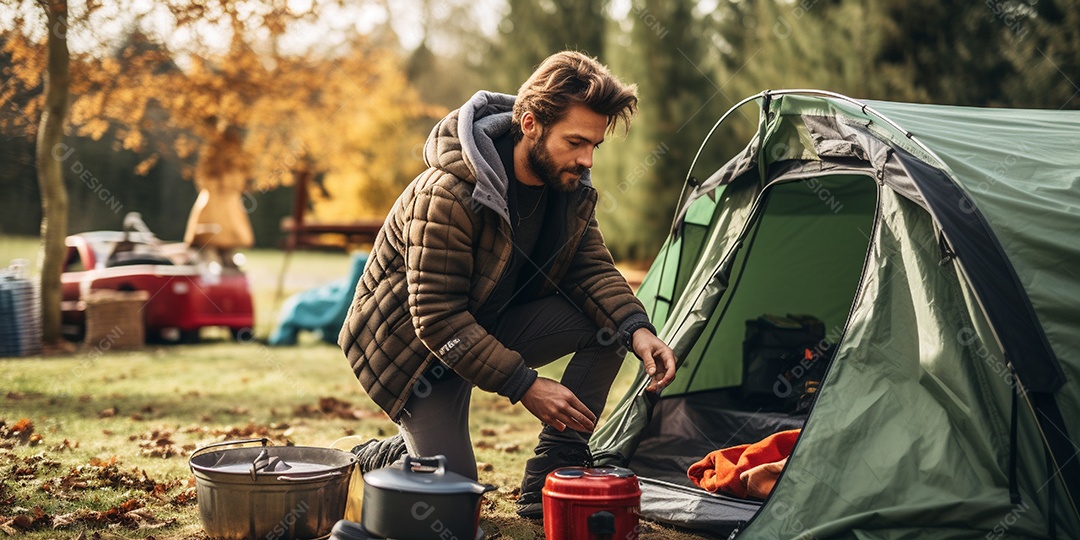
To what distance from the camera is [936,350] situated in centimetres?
287

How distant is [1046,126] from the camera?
3.73m

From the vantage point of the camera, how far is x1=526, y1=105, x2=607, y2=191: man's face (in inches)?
115

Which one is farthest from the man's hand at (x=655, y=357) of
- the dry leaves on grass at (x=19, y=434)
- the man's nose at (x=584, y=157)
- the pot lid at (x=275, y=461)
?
the dry leaves on grass at (x=19, y=434)

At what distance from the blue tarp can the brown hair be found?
5.90 m

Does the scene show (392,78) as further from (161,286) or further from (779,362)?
(779,362)

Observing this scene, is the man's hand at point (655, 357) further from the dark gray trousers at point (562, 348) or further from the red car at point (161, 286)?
the red car at point (161, 286)

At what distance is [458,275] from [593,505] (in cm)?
76

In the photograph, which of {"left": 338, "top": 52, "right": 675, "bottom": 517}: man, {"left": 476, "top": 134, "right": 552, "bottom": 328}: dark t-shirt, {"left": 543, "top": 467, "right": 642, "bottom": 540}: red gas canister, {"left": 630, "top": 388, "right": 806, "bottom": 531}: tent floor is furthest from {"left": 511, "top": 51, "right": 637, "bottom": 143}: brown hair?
{"left": 630, "top": 388, "right": 806, "bottom": 531}: tent floor

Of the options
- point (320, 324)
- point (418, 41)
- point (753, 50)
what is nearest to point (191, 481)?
point (320, 324)

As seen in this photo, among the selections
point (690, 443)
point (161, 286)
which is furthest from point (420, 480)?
point (161, 286)

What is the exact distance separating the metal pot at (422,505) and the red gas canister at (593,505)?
10.6 inches

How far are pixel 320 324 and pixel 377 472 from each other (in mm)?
6397

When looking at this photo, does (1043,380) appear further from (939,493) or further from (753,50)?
(753,50)

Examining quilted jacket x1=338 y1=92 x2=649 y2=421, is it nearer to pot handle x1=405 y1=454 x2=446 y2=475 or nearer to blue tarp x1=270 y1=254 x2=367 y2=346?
pot handle x1=405 y1=454 x2=446 y2=475
